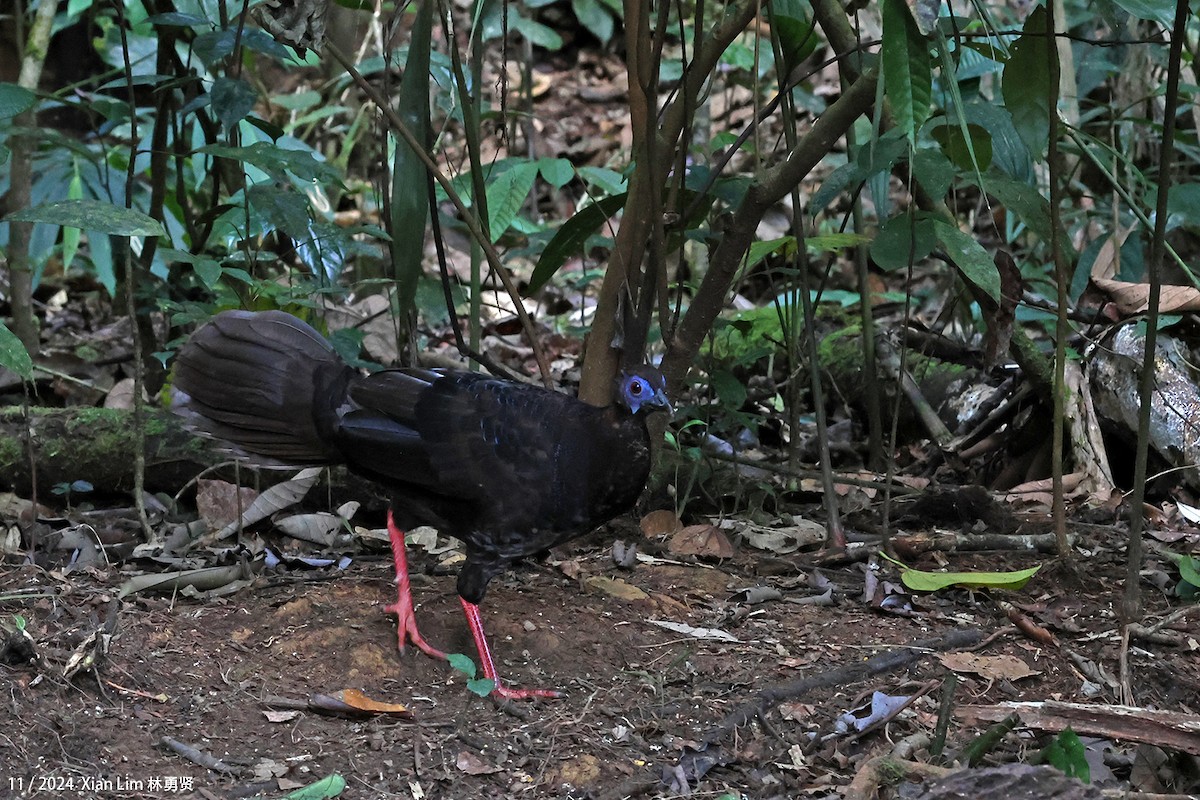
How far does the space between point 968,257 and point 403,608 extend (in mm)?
1754

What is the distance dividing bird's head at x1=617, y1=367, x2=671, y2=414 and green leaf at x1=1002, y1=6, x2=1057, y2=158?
1.11 meters

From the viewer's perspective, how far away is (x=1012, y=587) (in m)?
3.36

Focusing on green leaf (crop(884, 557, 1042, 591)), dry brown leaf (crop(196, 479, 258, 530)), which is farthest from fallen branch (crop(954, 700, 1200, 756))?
dry brown leaf (crop(196, 479, 258, 530))

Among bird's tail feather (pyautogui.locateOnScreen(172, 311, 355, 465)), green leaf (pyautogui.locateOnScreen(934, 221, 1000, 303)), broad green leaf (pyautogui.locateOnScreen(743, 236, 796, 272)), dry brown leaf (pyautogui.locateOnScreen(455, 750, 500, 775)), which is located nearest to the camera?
dry brown leaf (pyautogui.locateOnScreen(455, 750, 500, 775))

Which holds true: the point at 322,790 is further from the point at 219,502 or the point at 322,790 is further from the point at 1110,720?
the point at 219,502

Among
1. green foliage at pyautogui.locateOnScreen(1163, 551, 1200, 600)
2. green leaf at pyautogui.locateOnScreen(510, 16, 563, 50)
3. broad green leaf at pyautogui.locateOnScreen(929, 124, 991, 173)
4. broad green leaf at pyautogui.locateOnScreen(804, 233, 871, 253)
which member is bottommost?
green foliage at pyautogui.locateOnScreen(1163, 551, 1200, 600)

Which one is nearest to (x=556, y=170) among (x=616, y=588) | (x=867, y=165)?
(x=867, y=165)

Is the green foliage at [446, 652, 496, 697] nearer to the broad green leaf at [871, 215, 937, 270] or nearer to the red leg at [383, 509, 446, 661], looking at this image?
the red leg at [383, 509, 446, 661]

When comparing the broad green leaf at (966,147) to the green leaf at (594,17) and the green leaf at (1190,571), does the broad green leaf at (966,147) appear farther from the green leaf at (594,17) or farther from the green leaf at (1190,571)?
the green leaf at (594,17)

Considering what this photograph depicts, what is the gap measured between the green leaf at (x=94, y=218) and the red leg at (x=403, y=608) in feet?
3.80

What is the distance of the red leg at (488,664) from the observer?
289cm

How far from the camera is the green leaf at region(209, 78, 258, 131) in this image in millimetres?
3311

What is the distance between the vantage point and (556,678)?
9.96 ft

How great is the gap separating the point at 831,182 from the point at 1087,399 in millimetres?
1717
